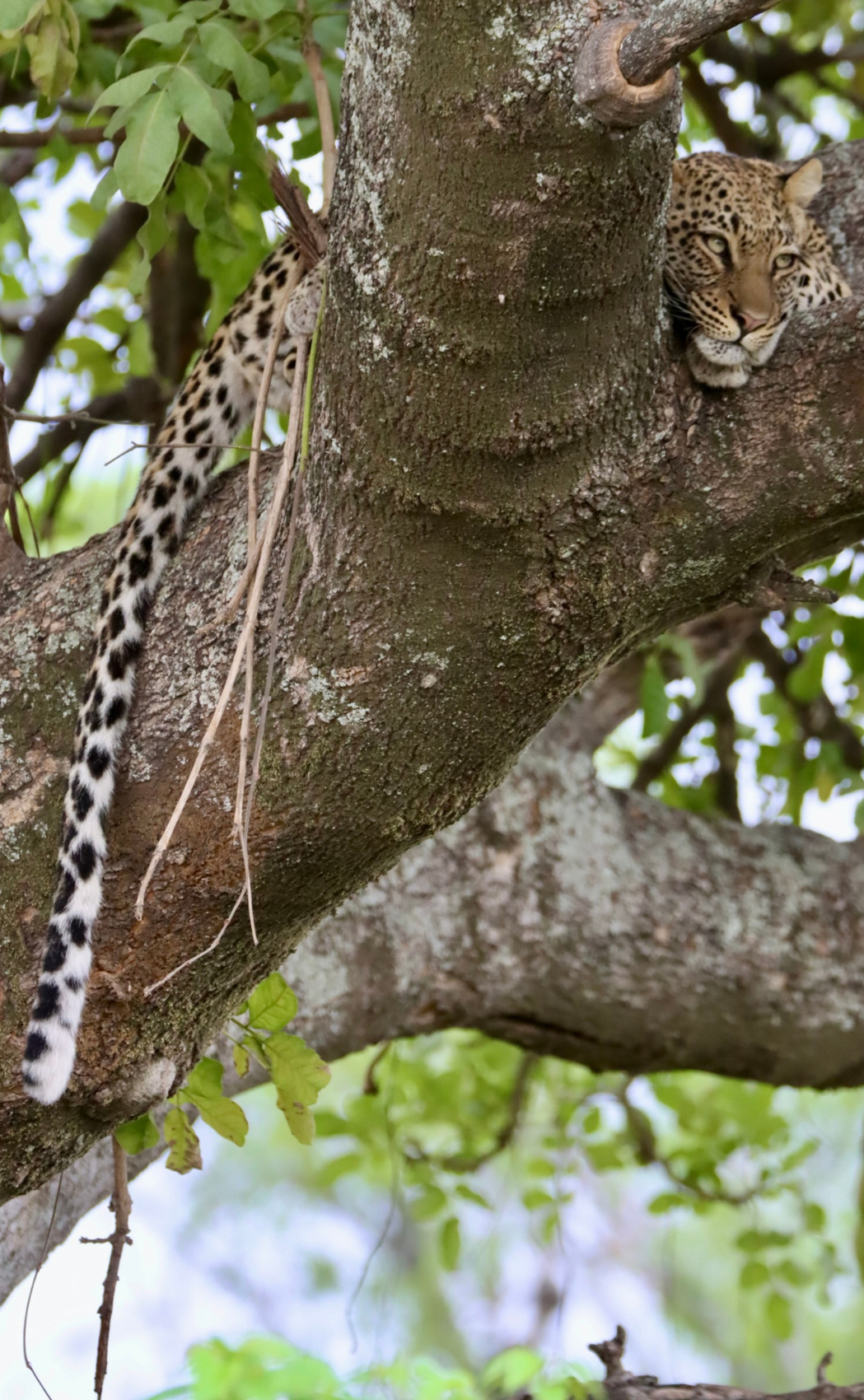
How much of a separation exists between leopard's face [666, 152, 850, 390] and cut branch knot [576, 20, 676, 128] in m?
1.35

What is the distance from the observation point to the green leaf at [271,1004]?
8.08 feet

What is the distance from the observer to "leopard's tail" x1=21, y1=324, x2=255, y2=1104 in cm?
208

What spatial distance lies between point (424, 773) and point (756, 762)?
117 inches

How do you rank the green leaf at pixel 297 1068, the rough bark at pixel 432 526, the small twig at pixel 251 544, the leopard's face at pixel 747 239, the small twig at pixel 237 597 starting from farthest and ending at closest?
the leopard's face at pixel 747 239 < the green leaf at pixel 297 1068 < the small twig at pixel 237 597 < the small twig at pixel 251 544 < the rough bark at pixel 432 526

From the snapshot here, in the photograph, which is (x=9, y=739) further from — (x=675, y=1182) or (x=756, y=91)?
(x=756, y=91)

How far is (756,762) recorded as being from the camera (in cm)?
489

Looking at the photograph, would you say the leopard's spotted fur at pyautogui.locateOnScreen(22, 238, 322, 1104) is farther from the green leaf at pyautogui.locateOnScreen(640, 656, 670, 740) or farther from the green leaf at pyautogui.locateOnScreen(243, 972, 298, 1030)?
the green leaf at pyautogui.locateOnScreen(640, 656, 670, 740)

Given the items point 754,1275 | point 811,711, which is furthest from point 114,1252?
point 811,711

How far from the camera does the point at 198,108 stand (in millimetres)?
2236

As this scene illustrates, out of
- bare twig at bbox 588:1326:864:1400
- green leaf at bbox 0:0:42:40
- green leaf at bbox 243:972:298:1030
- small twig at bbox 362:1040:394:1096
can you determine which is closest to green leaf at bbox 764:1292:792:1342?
small twig at bbox 362:1040:394:1096

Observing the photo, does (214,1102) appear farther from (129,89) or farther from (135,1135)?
(129,89)

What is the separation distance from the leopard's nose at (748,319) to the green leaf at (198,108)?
0.94 meters

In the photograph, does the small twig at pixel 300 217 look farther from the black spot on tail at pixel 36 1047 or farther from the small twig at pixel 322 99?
the black spot on tail at pixel 36 1047

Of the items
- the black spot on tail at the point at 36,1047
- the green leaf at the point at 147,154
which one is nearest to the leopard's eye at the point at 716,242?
the green leaf at the point at 147,154
